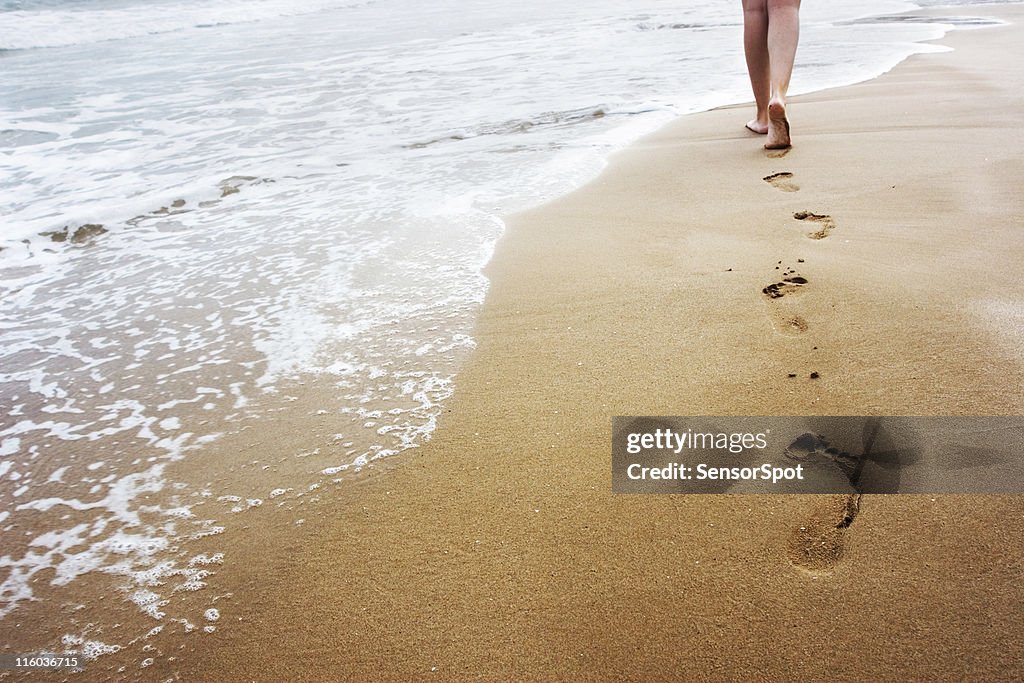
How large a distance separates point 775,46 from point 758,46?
0.55ft

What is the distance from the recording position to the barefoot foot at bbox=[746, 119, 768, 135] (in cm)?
364

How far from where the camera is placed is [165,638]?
3.70ft

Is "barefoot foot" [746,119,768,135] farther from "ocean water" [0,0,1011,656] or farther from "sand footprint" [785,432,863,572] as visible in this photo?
"sand footprint" [785,432,863,572]

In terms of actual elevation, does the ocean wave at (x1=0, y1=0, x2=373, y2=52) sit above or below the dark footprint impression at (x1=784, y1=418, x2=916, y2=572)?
above

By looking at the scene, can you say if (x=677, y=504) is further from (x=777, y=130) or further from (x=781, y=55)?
(x=781, y=55)

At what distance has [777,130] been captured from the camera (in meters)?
3.28

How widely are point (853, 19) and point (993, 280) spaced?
23.9 feet

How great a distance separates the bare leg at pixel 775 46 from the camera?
322 cm

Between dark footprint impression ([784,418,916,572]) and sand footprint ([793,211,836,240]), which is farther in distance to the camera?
sand footprint ([793,211,836,240])

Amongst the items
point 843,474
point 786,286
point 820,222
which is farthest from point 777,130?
point 843,474

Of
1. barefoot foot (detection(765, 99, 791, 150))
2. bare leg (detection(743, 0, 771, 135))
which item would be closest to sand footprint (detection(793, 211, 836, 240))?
barefoot foot (detection(765, 99, 791, 150))

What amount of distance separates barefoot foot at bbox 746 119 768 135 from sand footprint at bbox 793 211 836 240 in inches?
52.0

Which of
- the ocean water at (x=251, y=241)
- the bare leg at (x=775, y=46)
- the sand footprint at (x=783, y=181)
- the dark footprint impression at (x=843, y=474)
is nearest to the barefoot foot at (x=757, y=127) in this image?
the bare leg at (x=775, y=46)

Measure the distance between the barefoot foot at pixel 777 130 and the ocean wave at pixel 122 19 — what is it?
12.7 m
